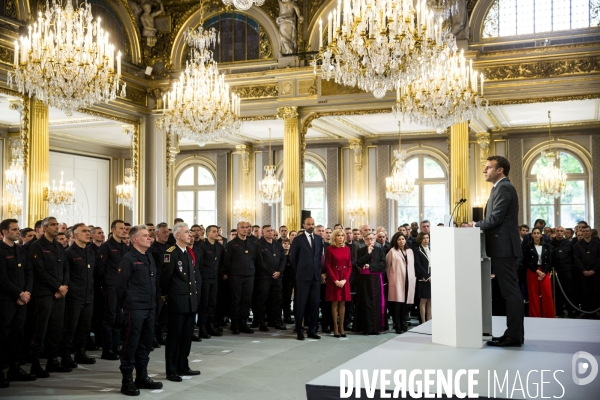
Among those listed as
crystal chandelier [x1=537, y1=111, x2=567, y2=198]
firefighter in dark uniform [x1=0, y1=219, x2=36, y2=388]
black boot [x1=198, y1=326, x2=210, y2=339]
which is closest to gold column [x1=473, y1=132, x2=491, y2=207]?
crystal chandelier [x1=537, y1=111, x2=567, y2=198]

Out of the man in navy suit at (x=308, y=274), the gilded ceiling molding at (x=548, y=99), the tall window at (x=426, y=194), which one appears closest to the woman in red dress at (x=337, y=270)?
the man in navy suit at (x=308, y=274)

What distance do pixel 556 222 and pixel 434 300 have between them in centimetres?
1369

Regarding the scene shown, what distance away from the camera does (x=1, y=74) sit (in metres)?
10.3

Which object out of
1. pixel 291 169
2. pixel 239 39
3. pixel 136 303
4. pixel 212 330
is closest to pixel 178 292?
pixel 136 303

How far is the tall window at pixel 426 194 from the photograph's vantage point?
60.4 ft

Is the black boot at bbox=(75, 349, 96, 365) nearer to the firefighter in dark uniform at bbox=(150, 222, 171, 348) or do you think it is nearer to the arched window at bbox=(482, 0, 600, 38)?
the firefighter in dark uniform at bbox=(150, 222, 171, 348)

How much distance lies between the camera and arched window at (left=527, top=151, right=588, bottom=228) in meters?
17.1

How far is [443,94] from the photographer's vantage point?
952 centimetres

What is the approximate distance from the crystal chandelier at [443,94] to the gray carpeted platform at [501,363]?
4.83 m

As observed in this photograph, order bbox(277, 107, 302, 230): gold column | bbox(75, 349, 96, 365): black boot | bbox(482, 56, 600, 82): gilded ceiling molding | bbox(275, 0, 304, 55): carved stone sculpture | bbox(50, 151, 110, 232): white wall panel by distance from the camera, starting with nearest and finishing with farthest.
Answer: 1. bbox(75, 349, 96, 365): black boot
2. bbox(482, 56, 600, 82): gilded ceiling molding
3. bbox(277, 107, 302, 230): gold column
4. bbox(275, 0, 304, 55): carved stone sculpture
5. bbox(50, 151, 110, 232): white wall panel

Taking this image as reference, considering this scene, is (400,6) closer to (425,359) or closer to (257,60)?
(425,359)

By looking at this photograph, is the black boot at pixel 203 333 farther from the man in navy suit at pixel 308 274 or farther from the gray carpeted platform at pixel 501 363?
the gray carpeted platform at pixel 501 363

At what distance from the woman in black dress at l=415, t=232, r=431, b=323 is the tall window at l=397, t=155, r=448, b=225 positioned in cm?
892

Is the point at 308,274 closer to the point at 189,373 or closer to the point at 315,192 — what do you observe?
the point at 189,373
